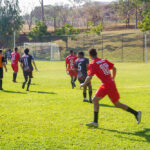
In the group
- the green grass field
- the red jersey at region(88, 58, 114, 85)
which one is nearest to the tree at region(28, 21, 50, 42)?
the green grass field

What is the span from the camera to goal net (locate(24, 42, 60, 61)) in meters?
48.5

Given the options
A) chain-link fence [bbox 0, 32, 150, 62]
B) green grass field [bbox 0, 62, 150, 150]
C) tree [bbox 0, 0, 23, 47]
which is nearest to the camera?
green grass field [bbox 0, 62, 150, 150]

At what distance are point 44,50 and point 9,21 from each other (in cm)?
1605

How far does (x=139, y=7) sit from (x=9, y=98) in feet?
213

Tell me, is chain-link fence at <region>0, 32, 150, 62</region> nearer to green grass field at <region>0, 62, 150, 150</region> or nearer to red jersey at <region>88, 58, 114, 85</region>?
green grass field at <region>0, 62, 150, 150</region>

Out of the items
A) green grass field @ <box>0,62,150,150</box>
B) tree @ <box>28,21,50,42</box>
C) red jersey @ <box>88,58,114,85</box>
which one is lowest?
green grass field @ <box>0,62,150,150</box>

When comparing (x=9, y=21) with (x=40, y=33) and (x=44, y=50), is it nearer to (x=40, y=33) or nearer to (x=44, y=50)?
(x=40, y=33)

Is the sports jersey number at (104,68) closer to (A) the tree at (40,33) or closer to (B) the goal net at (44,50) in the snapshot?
(B) the goal net at (44,50)

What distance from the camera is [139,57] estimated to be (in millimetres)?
48156

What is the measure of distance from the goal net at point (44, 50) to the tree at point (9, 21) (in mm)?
10413

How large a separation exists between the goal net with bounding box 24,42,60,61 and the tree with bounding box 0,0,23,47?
1041cm

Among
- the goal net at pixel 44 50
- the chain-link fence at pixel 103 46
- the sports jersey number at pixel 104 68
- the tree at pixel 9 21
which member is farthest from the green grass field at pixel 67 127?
the tree at pixel 9 21

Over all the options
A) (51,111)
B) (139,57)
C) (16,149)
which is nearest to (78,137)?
(16,149)

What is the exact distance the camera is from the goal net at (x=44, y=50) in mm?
48453
